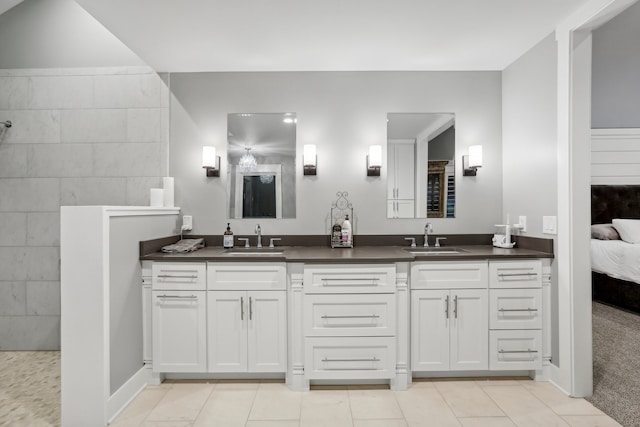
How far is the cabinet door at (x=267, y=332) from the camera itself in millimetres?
2369

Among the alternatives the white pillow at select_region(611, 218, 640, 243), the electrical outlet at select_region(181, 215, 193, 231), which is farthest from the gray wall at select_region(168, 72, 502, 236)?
the white pillow at select_region(611, 218, 640, 243)

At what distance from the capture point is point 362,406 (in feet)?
7.00

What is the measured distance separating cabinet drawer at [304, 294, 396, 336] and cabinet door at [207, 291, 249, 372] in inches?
18.0

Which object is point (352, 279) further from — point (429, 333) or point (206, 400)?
point (206, 400)

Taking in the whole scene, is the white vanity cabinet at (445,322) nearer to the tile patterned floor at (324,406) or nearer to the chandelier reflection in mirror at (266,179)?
the tile patterned floor at (324,406)

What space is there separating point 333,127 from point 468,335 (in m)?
1.98

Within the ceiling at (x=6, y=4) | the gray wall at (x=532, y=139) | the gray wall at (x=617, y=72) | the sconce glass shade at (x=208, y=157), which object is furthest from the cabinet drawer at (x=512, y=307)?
the ceiling at (x=6, y=4)

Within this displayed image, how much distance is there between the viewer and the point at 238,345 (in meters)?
2.38

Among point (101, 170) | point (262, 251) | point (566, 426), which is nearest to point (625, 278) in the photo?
point (566, 426)

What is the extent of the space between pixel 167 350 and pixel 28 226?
1861 millimetres

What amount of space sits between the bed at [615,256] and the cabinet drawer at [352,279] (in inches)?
130

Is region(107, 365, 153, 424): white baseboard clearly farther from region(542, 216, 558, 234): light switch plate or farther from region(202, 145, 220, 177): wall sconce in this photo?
region(542, 216, 558, 234): light switch plate

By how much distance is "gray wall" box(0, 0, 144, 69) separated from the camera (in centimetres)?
303

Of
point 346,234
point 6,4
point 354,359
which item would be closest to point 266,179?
point 346,234
